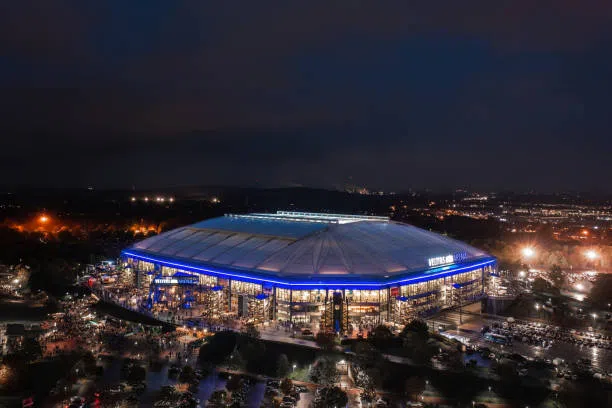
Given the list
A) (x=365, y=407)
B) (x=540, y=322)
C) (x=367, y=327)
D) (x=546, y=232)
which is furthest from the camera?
(x=546, y=232)

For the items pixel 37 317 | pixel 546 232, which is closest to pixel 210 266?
pixel 37 317

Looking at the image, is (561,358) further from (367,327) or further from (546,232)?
(546,232)

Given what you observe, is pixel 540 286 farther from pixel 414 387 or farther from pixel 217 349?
pixel 217 349

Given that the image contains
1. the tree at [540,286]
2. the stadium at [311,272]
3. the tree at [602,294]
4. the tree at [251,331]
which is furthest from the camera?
the tree at [540,286]

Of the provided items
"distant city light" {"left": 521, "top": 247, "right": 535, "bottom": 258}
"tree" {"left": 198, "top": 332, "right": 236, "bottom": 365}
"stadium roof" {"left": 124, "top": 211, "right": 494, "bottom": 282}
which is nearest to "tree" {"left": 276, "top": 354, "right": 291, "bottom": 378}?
"tree" {"left": 198, "top": 332, "right": 236, "bottom": 365}

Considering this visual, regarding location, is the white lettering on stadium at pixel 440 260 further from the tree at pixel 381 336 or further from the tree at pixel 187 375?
the tree at pixel 187 375


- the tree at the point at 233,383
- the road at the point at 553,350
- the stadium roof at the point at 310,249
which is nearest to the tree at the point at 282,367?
the tree at the point at 233,383

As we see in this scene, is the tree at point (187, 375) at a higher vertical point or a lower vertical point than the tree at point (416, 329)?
lower

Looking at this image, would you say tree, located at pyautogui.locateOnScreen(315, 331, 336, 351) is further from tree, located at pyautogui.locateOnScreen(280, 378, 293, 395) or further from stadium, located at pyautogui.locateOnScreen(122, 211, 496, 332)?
tree, located at pyautogui.locateOnScreen(280, 378, 293, 395)
